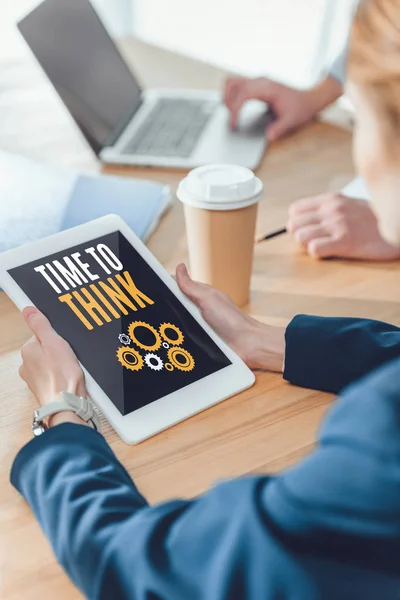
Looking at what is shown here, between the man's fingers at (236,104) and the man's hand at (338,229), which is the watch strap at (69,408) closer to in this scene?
the man's hand at (338,229)

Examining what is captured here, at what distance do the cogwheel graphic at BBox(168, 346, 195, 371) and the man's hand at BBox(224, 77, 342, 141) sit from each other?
731 mm

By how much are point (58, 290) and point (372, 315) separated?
416 mm

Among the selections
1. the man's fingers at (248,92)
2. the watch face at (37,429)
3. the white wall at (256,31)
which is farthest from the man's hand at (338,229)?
Answer: the white wall at (256,31)

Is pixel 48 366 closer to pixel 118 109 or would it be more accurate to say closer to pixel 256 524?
pixel 256 524

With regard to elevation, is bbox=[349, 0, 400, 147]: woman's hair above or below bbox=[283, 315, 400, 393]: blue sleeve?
above

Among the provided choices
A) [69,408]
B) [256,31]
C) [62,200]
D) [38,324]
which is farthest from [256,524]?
[256,31]

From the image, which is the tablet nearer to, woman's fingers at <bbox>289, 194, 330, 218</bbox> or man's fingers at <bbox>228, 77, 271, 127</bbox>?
woman's fingers at <bbox>289, 194, 330, 218</bbox>

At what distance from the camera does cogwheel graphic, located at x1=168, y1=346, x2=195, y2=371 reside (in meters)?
0.77

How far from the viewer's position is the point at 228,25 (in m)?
2.57

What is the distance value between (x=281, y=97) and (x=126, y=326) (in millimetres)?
802

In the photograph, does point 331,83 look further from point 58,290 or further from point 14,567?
point 14,567

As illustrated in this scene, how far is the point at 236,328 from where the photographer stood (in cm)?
84

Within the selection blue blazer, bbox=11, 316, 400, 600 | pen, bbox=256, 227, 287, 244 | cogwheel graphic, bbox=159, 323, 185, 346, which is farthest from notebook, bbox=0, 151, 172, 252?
blue blazer, bbox=11, 316, 400, 600

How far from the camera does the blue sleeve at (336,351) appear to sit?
0.77 m
